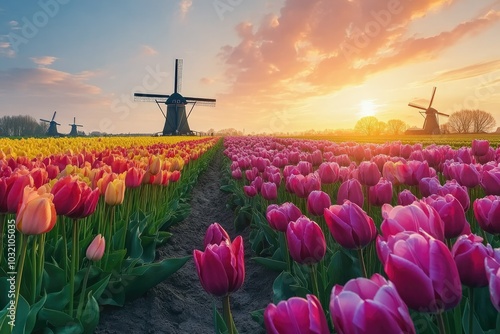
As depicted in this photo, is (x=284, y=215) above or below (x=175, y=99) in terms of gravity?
below

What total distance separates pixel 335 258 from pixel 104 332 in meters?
1.72

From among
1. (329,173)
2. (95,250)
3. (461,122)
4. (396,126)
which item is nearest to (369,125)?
(396,126)

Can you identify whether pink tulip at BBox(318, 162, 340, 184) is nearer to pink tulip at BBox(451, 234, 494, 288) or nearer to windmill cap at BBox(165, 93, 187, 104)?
pink tulip at BBox(451, 234, 494, 288)

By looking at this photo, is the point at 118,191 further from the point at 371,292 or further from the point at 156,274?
the point at 371,292

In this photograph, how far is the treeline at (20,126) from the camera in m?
102

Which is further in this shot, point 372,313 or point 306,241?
point 306,241

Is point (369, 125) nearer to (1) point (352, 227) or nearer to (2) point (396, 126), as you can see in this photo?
(2) point (396, 126)

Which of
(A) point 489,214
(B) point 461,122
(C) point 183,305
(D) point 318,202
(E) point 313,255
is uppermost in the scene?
(B) point 461,122

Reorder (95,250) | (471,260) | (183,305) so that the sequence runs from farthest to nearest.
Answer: (183,305), (95,250), (471,260)

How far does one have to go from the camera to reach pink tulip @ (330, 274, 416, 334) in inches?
30.7

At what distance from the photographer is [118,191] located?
2.98 metres

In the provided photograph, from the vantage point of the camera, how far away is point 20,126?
10369cm

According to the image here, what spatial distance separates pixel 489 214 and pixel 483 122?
10238cm

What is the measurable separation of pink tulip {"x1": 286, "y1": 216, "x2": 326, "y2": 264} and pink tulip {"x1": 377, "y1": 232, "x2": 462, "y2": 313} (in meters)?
0.73
